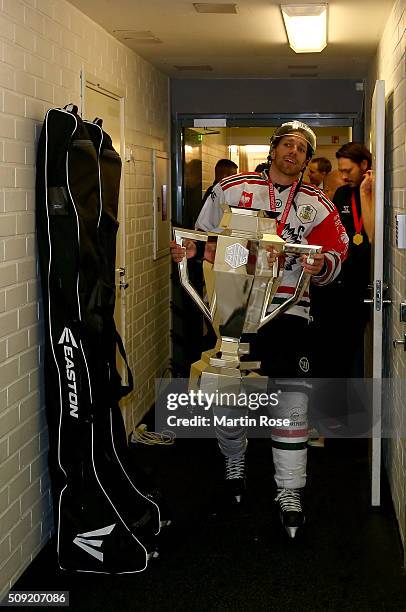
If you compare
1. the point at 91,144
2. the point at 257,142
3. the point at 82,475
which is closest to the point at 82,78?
the point at 91,144

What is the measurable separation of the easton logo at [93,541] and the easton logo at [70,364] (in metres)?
0.44

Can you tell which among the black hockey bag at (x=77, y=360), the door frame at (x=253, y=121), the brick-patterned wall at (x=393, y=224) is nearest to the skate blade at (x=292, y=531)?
the brick-patterned wall at (x=393, y=224)

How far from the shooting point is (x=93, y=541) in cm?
317

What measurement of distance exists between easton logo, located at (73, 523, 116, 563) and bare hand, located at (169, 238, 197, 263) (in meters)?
0.99

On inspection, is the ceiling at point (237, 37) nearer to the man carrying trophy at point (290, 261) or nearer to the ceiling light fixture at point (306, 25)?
the ceiling light fixture at point (306, 25)

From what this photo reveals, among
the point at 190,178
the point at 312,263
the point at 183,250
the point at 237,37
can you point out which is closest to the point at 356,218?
the point at 237,37

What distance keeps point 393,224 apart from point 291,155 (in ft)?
1.80

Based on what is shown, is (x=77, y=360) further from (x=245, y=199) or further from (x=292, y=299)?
(x=245, y=199)

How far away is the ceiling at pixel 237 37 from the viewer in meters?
3.95

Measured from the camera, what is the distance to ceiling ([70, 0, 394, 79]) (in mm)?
3953

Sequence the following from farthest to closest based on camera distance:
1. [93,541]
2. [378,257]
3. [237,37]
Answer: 1. [237,37]
2. [378,257]
3. [93,541]

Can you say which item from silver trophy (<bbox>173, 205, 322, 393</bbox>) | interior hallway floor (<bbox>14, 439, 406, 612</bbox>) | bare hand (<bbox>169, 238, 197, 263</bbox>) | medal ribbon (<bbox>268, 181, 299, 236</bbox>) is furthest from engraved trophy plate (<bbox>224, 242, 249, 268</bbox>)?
interior hallway floor (<bbox>14, 439, 406, 612</bbox>)

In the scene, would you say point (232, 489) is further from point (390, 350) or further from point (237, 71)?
point (237, 71)

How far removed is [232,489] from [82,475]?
974 millimetres
